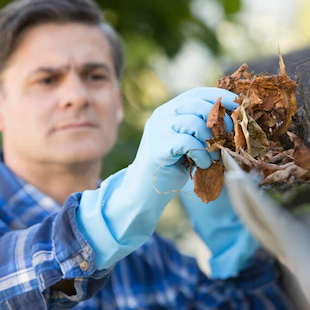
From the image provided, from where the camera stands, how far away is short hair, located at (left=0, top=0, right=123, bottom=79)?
118 cm

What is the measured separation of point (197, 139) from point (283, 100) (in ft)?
0.47

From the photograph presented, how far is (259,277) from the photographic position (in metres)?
1.18

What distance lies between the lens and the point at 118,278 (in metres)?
1.20

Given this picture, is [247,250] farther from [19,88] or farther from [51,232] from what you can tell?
[19,88]

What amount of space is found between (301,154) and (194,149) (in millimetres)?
157

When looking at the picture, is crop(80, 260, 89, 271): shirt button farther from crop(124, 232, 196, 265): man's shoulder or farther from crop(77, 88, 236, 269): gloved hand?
crop(124, 232, 196, 265): man's shoulder

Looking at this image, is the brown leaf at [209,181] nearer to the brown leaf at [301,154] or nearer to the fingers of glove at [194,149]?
the fingers of glove at [194,149]

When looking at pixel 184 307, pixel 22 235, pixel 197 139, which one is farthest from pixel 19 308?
pixel 184 307

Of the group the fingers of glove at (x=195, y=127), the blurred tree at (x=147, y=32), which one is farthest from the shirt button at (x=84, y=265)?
the blurred tree at (x=147, y=32)

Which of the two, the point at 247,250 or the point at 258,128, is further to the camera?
the point at 247,250

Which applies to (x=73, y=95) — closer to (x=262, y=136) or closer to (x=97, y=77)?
(x=97, y=77)

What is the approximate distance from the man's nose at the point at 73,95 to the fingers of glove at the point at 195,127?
20.3 inches

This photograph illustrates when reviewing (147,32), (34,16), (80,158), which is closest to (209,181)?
(80,158)

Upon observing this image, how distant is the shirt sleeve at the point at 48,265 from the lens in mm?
717
